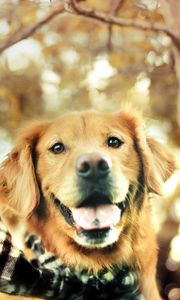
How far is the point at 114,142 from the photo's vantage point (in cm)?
213

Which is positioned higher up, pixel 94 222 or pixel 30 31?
pixel 30 31

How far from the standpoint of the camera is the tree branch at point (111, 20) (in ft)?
7.45

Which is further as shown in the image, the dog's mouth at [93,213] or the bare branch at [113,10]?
the bare branch at [113,10]

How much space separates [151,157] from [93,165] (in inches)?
8.4

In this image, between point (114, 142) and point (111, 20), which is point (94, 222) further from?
point (111, 20)

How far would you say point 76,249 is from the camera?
214 centimetres

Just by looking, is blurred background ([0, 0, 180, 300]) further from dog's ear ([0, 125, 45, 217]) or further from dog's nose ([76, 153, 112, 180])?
dog's nose ([76, 153, 112, 180])

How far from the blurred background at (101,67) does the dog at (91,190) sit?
0.22 ft

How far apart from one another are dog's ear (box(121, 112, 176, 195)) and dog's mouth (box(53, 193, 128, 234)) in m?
0.16

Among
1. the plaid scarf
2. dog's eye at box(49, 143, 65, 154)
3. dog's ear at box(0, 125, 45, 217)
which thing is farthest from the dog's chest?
dog's eye at box(49, 143, 65, 154)

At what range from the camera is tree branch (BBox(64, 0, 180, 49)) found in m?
2.27

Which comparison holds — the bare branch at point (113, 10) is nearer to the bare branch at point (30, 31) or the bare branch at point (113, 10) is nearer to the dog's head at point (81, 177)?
the bare branch at point (30, 31)

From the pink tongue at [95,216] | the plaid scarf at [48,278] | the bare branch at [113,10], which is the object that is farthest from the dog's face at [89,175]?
the bare branch at [113,10]

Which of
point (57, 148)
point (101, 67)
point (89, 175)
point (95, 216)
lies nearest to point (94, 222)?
point (95, 216)
